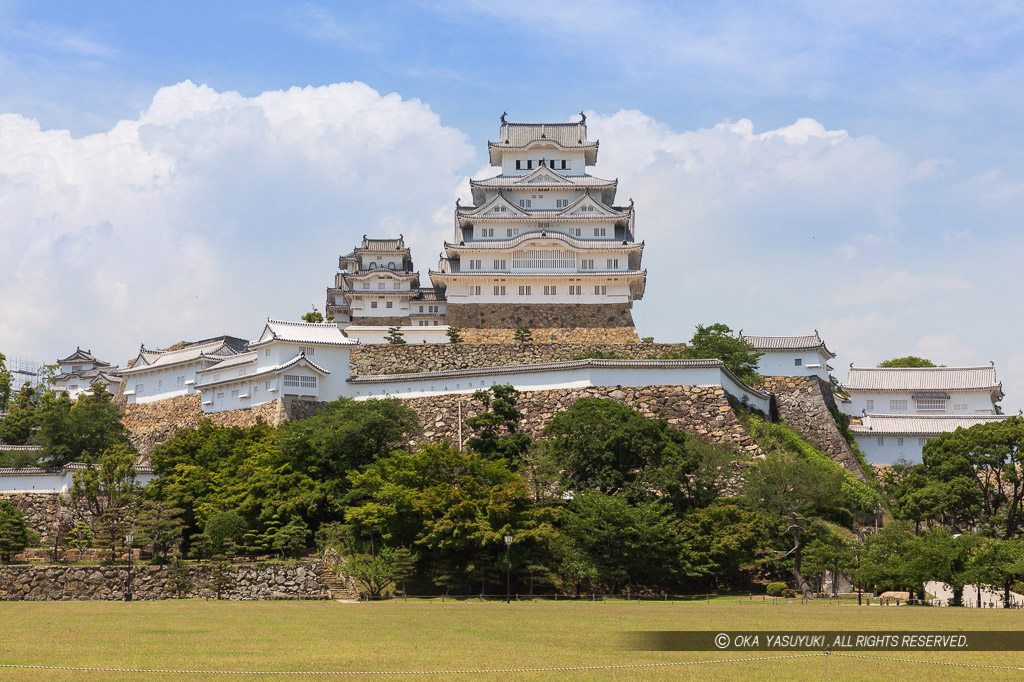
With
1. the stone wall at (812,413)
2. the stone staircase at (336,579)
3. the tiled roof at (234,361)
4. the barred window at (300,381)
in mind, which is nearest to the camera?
the stone staircase at (336,579)

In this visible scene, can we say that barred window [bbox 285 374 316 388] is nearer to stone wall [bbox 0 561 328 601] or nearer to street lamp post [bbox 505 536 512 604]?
stone wall [bbox 0 561 328 601]

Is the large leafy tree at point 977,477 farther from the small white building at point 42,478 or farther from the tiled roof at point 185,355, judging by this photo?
the tiled roof at point 185,355

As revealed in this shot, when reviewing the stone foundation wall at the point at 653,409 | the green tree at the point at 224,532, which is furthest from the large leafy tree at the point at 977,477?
the green tree at the point at 224,532

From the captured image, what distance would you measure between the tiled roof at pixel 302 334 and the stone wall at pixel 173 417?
2713mm

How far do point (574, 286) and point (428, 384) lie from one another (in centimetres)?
1490

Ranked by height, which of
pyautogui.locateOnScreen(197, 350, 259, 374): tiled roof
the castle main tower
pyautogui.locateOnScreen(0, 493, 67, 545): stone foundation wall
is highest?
the castle main tower

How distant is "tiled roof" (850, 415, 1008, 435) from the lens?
167 ft

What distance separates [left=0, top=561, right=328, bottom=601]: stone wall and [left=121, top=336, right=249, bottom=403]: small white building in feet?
52.5

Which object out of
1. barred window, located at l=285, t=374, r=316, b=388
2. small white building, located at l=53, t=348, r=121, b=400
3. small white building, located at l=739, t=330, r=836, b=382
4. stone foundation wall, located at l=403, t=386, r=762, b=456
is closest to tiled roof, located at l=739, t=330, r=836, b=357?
small white building, located at l=739, t=330, r=836, b=382

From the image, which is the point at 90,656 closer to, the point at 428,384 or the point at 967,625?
the point at 967,625

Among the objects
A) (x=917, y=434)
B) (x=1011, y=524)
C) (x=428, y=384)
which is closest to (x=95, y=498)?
(x=428, y=384)

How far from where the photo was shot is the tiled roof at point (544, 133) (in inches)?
2440

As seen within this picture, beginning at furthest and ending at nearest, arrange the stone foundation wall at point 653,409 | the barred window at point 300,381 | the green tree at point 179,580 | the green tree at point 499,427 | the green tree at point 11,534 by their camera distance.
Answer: the barred window at point 300,381 → the stone foundation wall at point 653,409 → the green tree at point 499,427 → the green tree at point 11,534 → the green tree at point 179,580

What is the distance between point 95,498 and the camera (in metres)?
37.6
